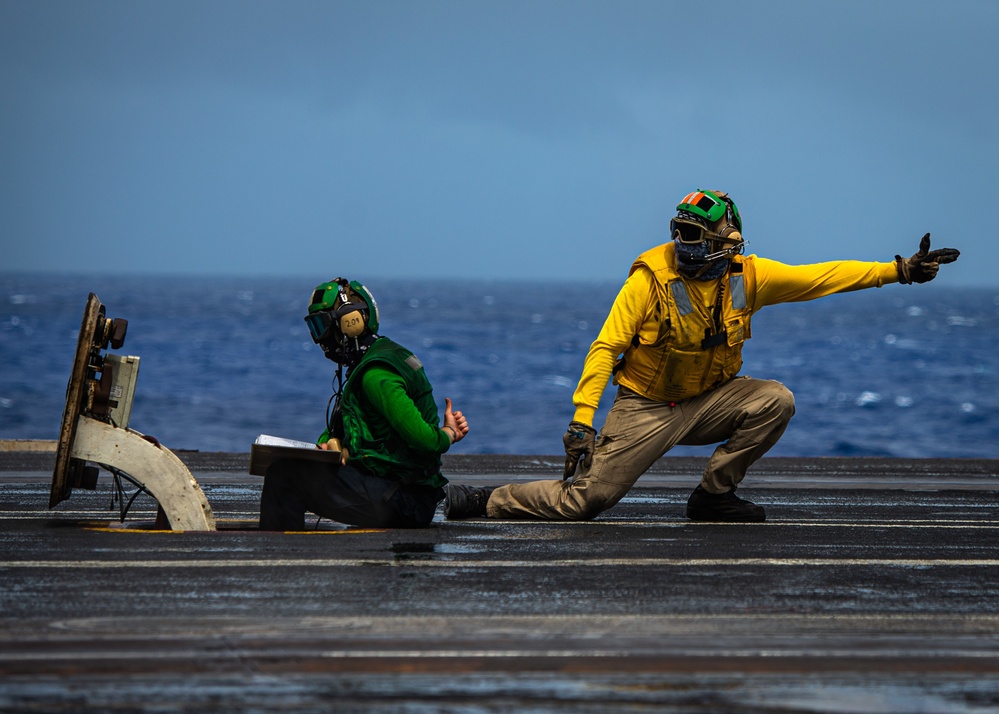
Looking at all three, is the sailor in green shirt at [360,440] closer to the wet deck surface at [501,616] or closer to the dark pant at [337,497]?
the dark pant at [337,497]

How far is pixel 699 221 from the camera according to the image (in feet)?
27.5

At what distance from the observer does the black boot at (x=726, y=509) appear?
880 cm

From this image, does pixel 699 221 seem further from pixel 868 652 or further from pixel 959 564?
pixel 868 652

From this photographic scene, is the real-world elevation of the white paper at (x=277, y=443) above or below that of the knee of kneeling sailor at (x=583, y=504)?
above

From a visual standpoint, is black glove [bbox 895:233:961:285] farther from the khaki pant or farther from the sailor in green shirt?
the sailor in green shirt

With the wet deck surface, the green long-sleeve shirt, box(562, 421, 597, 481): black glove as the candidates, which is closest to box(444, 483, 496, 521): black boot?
the wet deck surface

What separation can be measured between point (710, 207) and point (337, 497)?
8.97ft

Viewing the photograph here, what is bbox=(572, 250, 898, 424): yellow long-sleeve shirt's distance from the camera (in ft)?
27.6

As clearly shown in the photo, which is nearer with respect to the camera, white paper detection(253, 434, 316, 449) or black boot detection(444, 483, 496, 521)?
white paper detection(253, 434, 316, 449)

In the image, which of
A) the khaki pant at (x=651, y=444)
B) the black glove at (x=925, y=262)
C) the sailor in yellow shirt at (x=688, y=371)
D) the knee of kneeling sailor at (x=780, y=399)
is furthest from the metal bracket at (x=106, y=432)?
the black glove at (x=925, y=262)

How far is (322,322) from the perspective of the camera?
7.78 m

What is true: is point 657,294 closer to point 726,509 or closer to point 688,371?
point 688,371

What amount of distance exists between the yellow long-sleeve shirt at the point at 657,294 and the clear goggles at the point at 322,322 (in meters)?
1.51

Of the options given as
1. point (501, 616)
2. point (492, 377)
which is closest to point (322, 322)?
point (501, 616)
